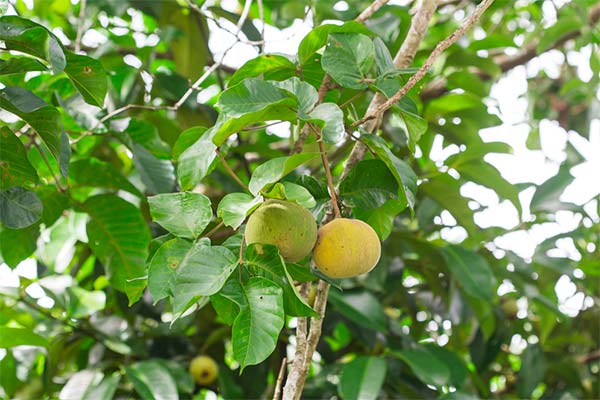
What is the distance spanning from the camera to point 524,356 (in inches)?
67.6

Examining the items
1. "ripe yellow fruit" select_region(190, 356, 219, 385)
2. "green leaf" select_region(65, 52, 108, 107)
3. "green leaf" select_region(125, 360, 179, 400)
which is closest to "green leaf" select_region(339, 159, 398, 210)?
"green leaf" select_region(65, 52, 108, 107)

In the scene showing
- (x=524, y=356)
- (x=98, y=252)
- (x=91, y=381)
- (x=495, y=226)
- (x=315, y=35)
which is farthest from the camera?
(x=524, y=356)

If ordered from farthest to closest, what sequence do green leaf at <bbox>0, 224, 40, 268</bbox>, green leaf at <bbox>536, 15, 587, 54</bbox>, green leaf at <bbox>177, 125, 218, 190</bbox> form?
green leaf at <bbox>536, 15, 587, 54</bbox> < green leaf at <bbox>0, 224, 40, 268</bbox> < green leaf at <bbox>177, 125, 218, 190</bbox>

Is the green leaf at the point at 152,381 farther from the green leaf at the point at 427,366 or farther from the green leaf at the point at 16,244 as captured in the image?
the green leaf at the point at 427,366

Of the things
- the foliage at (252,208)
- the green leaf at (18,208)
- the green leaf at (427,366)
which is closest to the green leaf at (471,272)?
the foliage at (252,208)

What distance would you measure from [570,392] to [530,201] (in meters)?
0.49

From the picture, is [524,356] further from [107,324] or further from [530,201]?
[107,324]

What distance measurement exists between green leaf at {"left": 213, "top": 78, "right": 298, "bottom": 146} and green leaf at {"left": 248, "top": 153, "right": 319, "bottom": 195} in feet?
0.14

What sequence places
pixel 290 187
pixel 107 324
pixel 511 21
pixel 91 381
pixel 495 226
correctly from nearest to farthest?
1. pixel 290 187
2. pixel 91 381
3. pixel 107 324
4. pixel 495 226
5. pixel 511 21

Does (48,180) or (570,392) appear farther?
(570,392)

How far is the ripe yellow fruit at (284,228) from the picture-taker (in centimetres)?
68

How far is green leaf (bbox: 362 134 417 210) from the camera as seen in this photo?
742 millimetres

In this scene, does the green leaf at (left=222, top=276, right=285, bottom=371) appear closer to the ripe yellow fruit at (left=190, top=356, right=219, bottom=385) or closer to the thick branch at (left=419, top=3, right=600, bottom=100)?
the ripe yellow fruit at (left=190, top=356, right=219, bottom=385)

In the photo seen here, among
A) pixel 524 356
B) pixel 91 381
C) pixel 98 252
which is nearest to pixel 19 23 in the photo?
pixel 98 252
